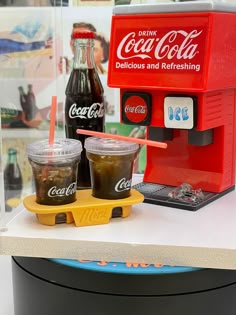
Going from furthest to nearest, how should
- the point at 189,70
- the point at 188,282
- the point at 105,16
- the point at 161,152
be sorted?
the point at 105,16 < the point at 161,152 < the point at 189,70 < the point at 188,282

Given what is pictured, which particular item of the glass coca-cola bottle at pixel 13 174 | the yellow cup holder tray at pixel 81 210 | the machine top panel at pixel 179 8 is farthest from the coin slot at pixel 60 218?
the glass coca-cola bottle at pixel 13 174

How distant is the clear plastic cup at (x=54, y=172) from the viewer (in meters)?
0.73

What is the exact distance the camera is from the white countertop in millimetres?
671

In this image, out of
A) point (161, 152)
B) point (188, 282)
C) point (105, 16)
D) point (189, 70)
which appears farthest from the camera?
point (105, 16)

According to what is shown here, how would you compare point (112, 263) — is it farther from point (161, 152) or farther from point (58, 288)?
point (161, 152)

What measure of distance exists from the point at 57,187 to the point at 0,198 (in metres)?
0.08

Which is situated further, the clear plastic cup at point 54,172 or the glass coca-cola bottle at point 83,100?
the glass coca-cola bottle at point 83,100

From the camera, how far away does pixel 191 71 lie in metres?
0.78

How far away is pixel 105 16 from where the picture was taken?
4.83ft

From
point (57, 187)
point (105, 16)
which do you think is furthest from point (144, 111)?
point (105, 16)

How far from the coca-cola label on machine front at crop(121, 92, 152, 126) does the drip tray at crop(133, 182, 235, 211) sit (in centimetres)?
13

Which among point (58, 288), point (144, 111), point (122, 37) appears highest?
point (122, 37)

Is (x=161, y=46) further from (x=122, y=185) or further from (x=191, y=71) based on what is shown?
(x=122, y=185)

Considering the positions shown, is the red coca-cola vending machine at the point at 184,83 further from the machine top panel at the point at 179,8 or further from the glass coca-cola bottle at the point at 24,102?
the glass coca-cola bottle at the point at 24,102
